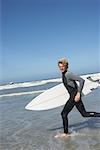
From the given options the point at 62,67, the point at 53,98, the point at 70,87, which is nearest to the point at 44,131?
the point at 53,98

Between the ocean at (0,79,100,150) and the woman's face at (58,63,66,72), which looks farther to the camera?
the woman's face at (58,63,66,72)

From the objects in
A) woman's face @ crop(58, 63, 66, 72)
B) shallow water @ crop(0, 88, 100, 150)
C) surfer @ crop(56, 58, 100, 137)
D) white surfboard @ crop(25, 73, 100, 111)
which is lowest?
shallow water @ crop(0, 88, 100, 150)

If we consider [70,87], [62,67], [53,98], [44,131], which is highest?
[62,67]

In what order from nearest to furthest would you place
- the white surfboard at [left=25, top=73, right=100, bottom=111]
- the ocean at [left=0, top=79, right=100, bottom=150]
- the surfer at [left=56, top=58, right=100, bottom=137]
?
the ocean at [left=0, top=79, right=100, bottom=150] → the surfer at [left=56, top=58, right=100, bottom=137] → the white surfboard at [left=25, top=73, right=100, bottom=111]

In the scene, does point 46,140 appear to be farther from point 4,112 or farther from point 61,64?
point 4,112

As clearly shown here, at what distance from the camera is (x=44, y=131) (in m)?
7.71

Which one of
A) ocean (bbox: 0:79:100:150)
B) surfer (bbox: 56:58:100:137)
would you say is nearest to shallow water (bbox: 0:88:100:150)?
ocean (bbox: 0:79:100:150)

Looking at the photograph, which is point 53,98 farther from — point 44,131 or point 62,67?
point 62,67

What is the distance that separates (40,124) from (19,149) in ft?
7.88

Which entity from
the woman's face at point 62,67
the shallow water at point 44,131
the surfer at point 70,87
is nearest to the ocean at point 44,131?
the shallow water at point 44,131

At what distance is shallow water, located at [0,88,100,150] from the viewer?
6.34m

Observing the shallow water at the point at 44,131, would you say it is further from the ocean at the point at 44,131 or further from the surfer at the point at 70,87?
the surfer at the point at 70,87

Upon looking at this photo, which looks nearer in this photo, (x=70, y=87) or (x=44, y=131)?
(x=70, y=87)

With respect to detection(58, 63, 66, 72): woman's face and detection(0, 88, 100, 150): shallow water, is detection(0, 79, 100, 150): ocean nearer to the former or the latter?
A: detection(0, 88, 100, 150): shallow water
